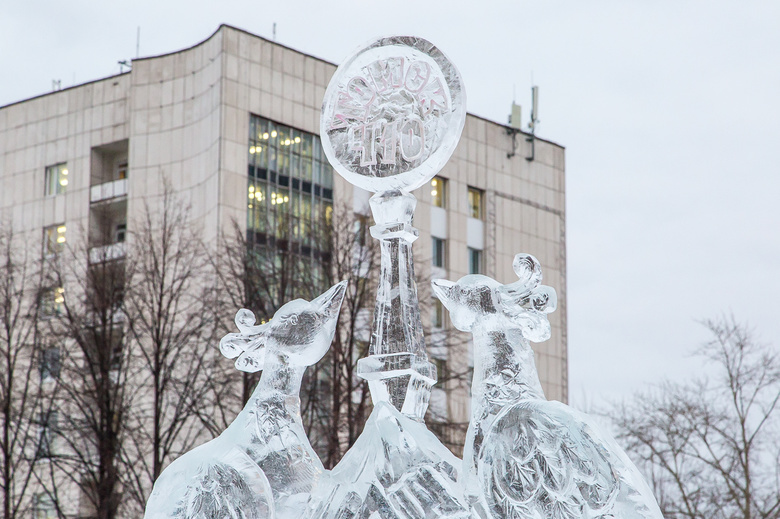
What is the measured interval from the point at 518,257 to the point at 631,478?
1130mm

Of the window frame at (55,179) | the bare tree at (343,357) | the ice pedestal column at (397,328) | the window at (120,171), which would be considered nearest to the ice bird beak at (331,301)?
the ice pedestal column at (397,328)

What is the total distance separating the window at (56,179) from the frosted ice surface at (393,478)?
28.3 metres

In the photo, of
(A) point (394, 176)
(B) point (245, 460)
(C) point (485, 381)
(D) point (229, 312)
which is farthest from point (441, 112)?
(D) point (229, 312)

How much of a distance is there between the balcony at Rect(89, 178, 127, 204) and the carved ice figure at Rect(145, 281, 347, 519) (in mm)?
25466

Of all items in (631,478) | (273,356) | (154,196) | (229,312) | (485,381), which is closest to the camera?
A: (631,478)

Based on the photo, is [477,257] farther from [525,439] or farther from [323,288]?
[525,439]

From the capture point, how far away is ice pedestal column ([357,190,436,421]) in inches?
213

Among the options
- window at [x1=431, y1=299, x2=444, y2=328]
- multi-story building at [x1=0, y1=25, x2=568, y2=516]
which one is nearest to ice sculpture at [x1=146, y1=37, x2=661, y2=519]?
multi-story building at [x1=0, y1=25, x2=568, y2=516]

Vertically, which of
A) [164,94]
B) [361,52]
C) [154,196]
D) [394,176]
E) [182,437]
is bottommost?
[182,437]

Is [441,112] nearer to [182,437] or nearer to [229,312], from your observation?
[229,312]

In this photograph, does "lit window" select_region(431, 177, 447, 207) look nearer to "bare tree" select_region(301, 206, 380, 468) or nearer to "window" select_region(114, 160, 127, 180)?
"window" select_region(114, 160, 127, 180)

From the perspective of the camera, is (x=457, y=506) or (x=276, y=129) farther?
(x=276, y=129)

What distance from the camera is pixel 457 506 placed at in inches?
193

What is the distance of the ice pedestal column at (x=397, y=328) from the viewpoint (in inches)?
213
